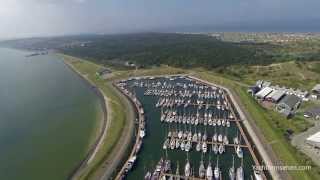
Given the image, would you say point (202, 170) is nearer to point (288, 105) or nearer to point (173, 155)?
point (173, 155)

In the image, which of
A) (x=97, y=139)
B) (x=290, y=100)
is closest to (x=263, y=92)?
(x=290, y=100)

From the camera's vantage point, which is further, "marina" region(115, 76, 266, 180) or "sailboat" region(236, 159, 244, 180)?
"marina" region(115, 76, 266, 180)

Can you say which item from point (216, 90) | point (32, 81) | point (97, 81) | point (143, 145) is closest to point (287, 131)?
point (143, 145)

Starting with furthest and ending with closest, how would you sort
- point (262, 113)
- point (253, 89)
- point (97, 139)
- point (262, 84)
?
point (262, 84) < point (253, 89) < point (262, 113) < point (97, 139)

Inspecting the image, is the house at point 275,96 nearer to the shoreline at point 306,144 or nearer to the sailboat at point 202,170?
the shoreline at point 306,144

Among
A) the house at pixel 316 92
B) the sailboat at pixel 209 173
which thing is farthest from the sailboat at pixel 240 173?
the house at pixel 316 92

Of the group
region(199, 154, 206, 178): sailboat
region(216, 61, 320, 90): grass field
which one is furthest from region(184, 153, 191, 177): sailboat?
region(216, 61, 320, 90): grass field

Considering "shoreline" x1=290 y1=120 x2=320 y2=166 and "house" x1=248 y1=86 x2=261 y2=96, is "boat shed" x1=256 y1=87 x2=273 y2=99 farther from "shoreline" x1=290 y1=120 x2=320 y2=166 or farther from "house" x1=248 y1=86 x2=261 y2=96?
"shoreline" x1=290 y1=120 x2=320 y2=166
